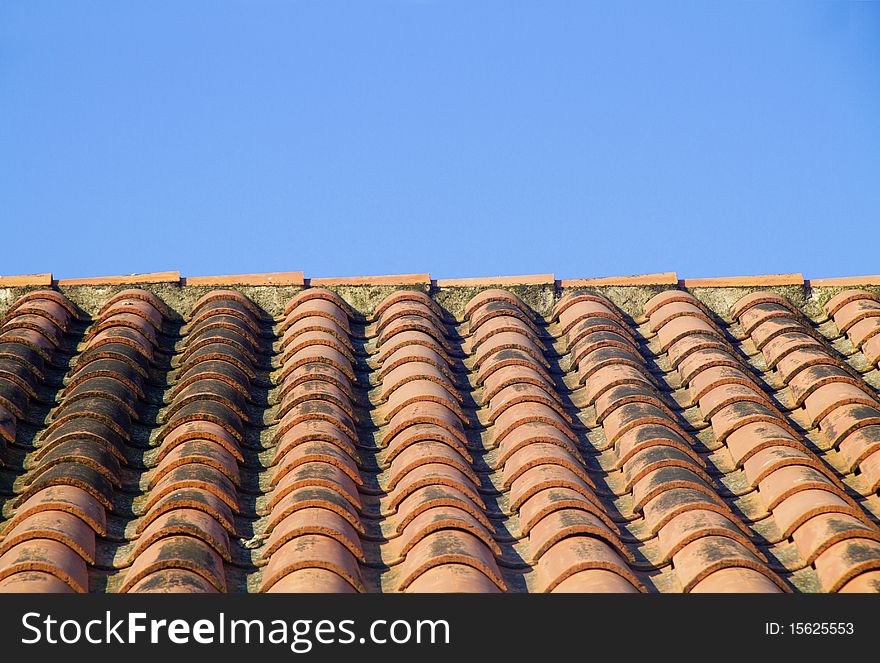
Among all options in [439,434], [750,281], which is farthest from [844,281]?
[439,434]

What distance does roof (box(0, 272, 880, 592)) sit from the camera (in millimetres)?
4797

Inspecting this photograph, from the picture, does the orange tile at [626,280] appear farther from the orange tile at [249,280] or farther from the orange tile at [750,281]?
the orange tile at [249,280]

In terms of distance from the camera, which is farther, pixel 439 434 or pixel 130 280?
pixel 130 280

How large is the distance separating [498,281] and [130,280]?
2.36 metres

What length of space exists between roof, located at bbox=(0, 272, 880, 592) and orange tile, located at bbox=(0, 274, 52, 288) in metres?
0.03

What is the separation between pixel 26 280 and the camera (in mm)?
7363

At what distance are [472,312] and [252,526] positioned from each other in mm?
2759

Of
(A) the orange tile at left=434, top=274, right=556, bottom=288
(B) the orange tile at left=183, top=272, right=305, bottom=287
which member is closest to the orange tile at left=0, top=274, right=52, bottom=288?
(B) the orange tile at left=183, top=272, right=305, bottom=287

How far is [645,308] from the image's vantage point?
25.2 ft

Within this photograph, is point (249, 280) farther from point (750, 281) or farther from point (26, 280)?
point (750, 281)

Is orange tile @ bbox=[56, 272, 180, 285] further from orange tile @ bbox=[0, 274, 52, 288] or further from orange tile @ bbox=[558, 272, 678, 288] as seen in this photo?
orange tile @ bbox=[558, 272, 678, 288]

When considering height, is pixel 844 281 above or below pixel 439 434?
above

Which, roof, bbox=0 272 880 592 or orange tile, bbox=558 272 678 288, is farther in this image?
orange tile, bbox=558 272 678 288
